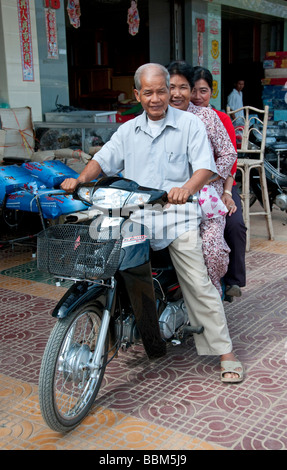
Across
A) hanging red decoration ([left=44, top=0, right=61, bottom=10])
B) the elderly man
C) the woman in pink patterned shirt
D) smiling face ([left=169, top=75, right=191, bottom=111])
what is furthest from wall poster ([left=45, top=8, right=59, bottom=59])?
the elderly man

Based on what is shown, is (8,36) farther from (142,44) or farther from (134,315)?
(142,44)

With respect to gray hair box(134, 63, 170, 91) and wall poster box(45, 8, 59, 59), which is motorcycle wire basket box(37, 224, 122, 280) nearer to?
gray hair box(134, 63, 170, 91)

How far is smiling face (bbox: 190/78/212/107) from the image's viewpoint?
3.48m

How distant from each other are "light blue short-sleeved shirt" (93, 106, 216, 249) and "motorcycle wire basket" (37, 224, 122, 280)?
18.1 inches

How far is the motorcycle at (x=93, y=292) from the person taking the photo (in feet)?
7.62

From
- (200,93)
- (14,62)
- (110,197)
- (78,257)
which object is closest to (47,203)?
(200,93)

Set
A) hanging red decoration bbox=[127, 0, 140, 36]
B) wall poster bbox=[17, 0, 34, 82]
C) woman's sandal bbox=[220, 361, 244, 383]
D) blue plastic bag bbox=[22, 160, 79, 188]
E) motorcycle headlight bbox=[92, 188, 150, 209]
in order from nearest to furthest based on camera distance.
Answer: motorcycle headlight bbox=[92, 188, 150, 209] → woman's sandal bbox=[220, 361, 244, 383] → blue plastic bag bbox=[22, 160, 79, 188] → wall poster bbox=[17, 0, 34, 82] → hanging red decoration bbox=[127, 0, 140, 36]

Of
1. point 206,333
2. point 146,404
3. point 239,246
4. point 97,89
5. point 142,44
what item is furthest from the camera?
point 142,44

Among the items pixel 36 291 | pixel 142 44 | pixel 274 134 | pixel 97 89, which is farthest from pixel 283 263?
pixel 142 44

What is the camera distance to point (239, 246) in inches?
135

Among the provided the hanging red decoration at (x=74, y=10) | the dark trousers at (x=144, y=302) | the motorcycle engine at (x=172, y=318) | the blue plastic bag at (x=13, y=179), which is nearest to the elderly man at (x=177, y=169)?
the motorcycle engine at (x=172, y=318)

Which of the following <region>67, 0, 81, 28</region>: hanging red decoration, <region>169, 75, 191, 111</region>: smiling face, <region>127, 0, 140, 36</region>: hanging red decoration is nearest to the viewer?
<region>169, 75, 191, 111</region>: smiling face

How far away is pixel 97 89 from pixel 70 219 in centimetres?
1003

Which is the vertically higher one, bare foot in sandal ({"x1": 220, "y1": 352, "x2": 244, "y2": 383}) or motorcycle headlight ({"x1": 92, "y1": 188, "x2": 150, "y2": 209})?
motorcycle headlight ({"x1": 92, "y1": 188, "x2": 150, "y2": 209})
